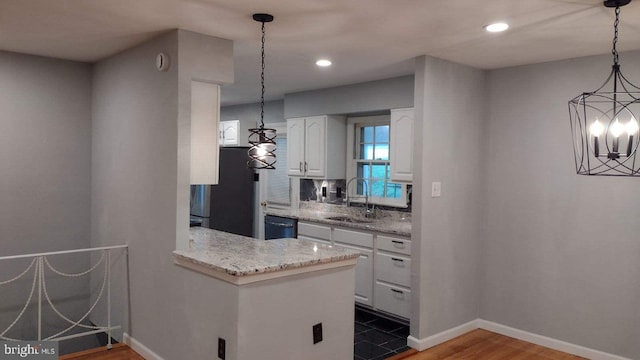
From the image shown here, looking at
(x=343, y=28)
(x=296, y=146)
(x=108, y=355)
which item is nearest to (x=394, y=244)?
(x=296, y=146)

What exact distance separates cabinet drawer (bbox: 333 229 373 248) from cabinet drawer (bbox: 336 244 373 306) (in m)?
0.08

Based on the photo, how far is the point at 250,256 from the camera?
2893 mm

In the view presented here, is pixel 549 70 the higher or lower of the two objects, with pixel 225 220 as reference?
higher

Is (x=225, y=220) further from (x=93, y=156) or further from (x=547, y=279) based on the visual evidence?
(x=547, y=279)

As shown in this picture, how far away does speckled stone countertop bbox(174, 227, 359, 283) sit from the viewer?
264 cm

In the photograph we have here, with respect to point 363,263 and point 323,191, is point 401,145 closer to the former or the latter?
point 363,263

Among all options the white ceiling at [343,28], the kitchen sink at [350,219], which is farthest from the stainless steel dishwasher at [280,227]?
the white ceiling at [343,28]

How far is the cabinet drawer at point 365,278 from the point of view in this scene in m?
4.45

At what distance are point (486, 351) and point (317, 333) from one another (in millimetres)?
1616

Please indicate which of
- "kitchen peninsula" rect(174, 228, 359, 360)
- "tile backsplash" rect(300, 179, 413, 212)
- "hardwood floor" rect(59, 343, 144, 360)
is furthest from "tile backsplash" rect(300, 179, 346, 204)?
"hardwood floor" rect(59, 343, 144, 360)

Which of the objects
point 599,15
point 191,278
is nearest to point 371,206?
point 191,278

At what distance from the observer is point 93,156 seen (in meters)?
4.24

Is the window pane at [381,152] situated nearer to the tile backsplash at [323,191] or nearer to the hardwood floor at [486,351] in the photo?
the tile backsplash at [323,191]

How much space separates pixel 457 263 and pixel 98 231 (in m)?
3.16
